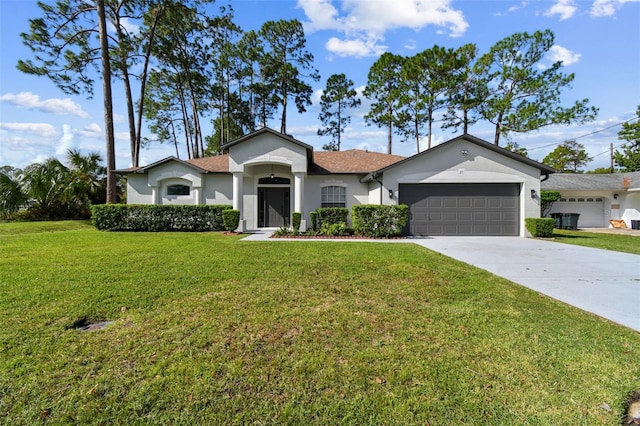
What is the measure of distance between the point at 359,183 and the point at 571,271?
10466 mm

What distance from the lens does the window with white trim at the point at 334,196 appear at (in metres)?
16.2

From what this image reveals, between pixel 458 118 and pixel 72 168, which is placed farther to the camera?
pixel 458 118

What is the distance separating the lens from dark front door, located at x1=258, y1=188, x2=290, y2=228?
1691 centimetres

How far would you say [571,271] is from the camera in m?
6.83

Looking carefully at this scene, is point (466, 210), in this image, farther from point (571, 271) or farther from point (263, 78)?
point (263, 78)

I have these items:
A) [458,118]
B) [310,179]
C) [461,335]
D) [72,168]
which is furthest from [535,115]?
[72,168]

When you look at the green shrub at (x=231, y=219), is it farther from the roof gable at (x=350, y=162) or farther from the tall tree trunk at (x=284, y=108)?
the tall tree trunk at (x=284, y=108)

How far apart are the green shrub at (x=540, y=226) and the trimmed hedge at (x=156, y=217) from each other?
13849 mm

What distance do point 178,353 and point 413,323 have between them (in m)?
2.79

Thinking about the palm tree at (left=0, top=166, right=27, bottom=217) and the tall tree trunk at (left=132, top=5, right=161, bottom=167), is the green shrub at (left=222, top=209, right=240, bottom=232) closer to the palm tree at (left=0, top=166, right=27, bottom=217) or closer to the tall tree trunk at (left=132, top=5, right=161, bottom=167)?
the tall tree trunk at (left=132, top=5, right=161, bottom=167)

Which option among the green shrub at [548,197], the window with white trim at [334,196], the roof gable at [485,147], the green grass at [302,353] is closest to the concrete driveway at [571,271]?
the green grass at [302,353]

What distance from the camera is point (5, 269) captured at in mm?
6258

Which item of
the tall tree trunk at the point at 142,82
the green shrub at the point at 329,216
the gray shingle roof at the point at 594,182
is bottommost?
the green shrub at the point at 329,216

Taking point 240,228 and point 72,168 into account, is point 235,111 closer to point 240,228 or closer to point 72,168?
point 72,168
